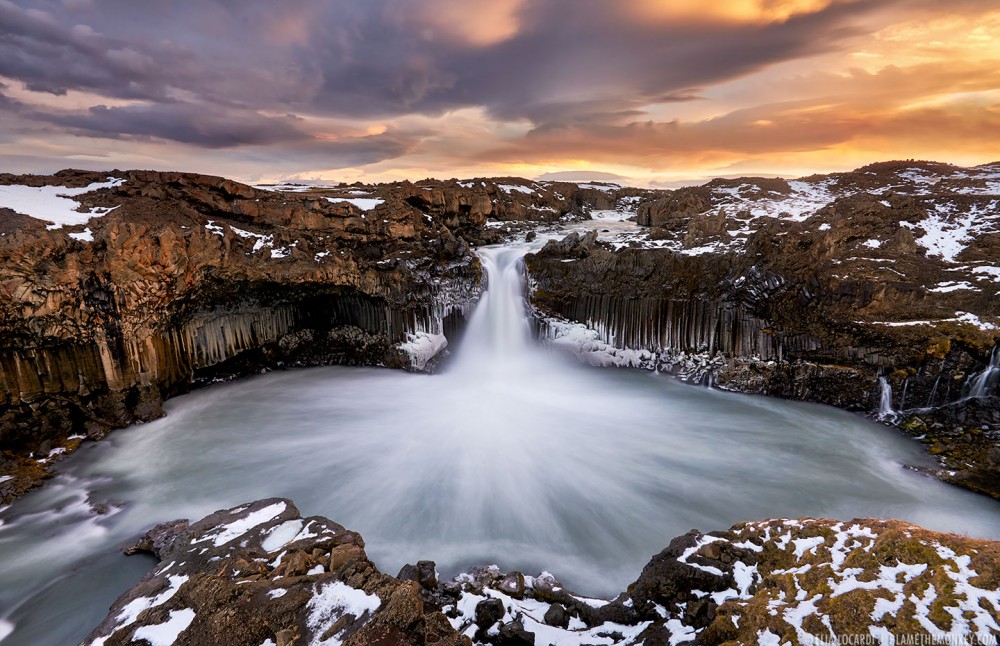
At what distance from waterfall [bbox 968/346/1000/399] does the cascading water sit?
6.05ft

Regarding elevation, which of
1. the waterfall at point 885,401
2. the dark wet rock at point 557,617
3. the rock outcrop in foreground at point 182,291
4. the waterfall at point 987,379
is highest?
the rock outcrop in foreground at point 182,291

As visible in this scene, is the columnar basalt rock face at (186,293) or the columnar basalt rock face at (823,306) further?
the columnar basalt rock face at (823,306)

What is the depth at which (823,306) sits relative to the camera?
1191cm

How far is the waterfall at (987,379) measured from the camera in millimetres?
9719

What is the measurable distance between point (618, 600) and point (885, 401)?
10403 mm

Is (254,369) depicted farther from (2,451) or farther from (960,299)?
(960,299)

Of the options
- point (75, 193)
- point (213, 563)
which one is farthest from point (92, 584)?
point (75, 193)

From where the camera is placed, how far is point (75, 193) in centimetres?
1230

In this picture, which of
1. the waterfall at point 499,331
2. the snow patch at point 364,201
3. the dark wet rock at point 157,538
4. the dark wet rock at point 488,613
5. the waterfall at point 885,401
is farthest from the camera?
the snow patch at point 364,201

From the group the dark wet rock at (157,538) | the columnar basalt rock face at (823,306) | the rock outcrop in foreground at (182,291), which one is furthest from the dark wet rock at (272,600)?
the columnar basalt rock face at (823,306)

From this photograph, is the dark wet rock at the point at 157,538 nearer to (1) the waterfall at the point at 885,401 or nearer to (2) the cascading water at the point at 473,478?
(2) the cascading water at the point at 473,478

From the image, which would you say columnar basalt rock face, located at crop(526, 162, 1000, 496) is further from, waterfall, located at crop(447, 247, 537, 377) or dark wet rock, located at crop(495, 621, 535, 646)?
dark wet rock, located at crop(495, 621, 535, 646)

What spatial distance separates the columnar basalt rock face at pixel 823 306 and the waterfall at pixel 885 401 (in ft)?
0.24

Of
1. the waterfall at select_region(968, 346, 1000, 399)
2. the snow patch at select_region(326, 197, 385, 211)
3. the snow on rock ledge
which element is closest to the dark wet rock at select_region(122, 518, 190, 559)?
the snow on rock ledge
